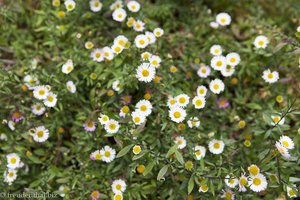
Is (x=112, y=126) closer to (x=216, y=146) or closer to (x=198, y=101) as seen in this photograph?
(x=198, y=101)

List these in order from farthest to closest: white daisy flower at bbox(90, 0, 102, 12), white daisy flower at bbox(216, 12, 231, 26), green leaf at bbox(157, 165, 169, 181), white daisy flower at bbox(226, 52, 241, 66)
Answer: white daisy flower at bbox(216, 12, 231, 26)
white daisy flower at bbox(90, 0, 102, 12)
white daisy flower at bbox(226, 52, 241, 66)
green leaf at bbox(157, 165, 169, 181)

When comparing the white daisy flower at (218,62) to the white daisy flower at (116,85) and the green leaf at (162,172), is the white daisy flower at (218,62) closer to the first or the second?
the white daisy flower at (116,85)

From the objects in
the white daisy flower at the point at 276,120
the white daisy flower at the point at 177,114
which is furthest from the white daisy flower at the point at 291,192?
the white daisy flower at the point at 177,114

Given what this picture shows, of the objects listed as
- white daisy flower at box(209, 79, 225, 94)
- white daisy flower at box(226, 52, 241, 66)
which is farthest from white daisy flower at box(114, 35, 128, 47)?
white daisy flower at box(226, 52, 241, 66)

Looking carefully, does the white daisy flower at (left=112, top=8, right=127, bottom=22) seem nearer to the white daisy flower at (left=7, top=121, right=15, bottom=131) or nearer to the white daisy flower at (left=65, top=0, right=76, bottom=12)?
the white daisy flower at (left=65, top=0, right=76, bottom=12)

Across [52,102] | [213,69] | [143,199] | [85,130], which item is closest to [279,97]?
[213,69]
